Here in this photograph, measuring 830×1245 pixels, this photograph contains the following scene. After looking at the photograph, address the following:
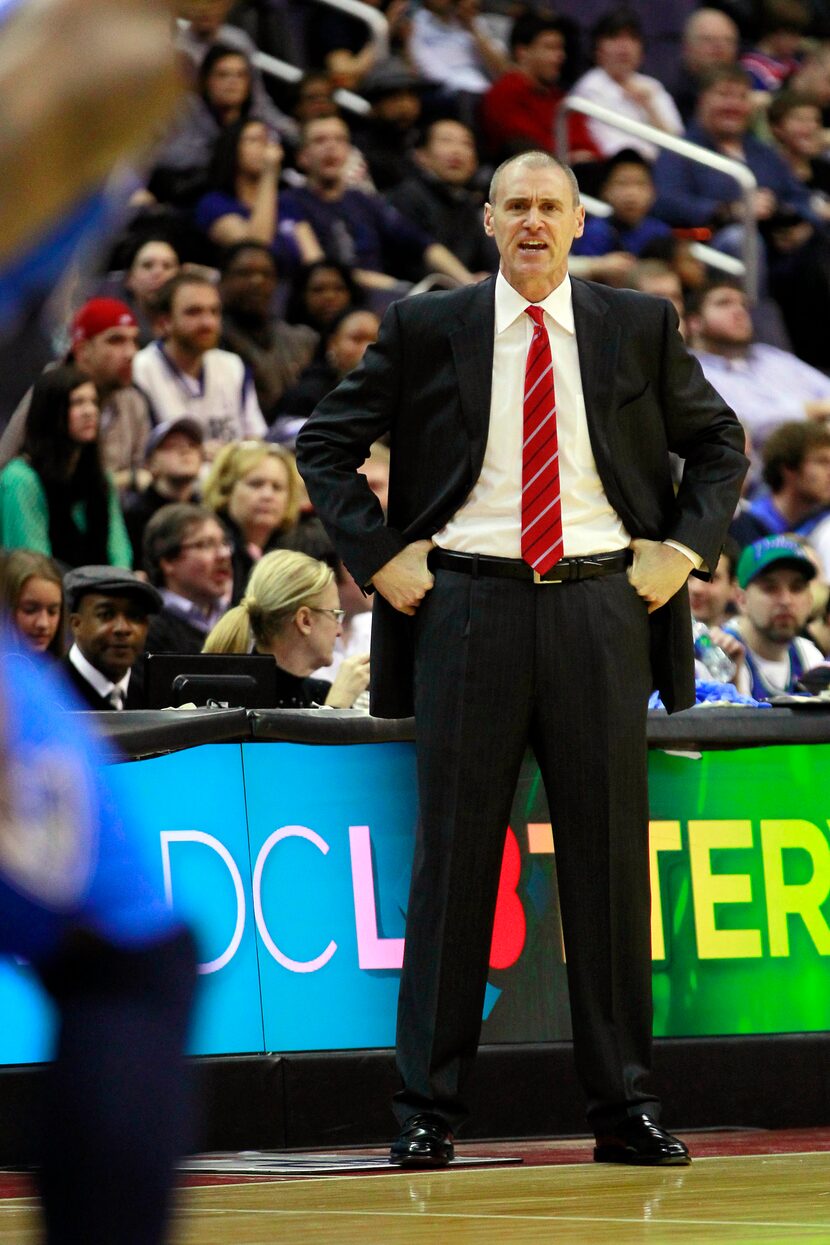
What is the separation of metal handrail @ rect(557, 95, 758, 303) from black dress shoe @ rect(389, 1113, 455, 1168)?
9399 mm

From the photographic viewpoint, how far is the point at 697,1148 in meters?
5.09

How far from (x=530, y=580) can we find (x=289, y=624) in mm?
2181

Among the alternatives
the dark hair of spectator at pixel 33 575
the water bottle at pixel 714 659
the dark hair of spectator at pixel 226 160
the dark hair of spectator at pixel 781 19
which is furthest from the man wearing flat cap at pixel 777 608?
the dark hair of spectator at pixel 781 19

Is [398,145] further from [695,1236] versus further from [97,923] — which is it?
[97,923]

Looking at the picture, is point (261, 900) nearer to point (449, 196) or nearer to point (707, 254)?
point (449, 196)

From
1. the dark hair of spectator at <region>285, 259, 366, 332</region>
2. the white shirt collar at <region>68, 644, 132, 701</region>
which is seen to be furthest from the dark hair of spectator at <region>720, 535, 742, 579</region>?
the white shirt collar at <region>68, 644, 132, 701</region>

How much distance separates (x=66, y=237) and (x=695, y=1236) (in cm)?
231

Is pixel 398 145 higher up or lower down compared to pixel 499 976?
higher up

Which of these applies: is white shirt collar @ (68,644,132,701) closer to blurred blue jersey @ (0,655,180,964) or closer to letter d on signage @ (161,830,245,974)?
letter d on signage @ (161,830,245,974)

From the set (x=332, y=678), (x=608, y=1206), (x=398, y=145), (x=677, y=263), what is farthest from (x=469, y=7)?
(x=608, y=1206)

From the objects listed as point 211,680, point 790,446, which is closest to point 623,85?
point 790,446

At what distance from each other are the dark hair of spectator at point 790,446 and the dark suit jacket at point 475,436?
476cm

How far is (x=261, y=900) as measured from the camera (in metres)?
5.43

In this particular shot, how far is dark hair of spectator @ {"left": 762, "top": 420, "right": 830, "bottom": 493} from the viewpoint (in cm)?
984
